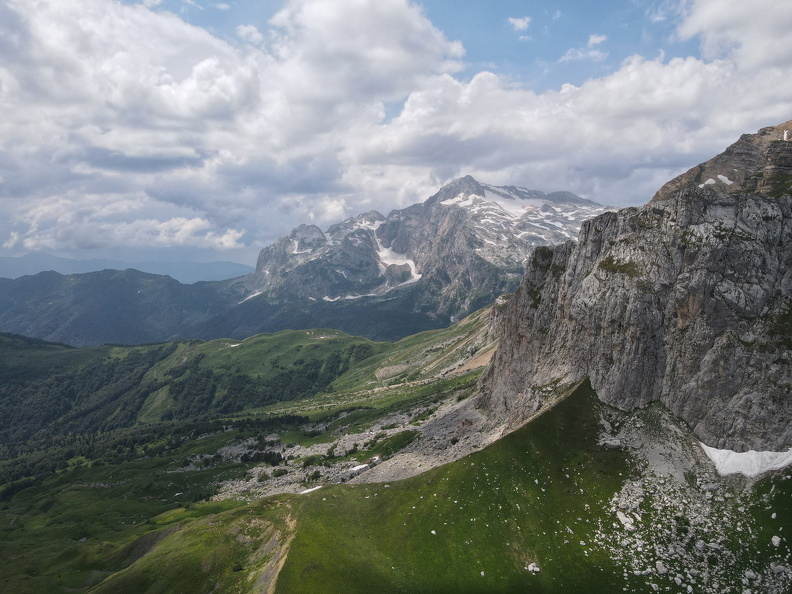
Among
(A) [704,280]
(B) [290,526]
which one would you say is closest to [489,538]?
(B) [290,526]

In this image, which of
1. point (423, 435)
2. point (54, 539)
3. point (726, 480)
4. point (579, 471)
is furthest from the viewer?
point (54, 539)

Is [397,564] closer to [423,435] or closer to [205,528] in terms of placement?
[205,528]

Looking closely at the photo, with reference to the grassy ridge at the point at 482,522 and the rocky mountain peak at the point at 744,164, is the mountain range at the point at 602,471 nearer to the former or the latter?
the grassy ridge at the point at 482,522

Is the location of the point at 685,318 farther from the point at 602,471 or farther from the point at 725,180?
the point at 725,180

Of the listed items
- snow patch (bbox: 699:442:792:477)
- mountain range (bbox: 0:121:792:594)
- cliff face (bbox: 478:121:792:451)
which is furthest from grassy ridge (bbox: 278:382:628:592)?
snow patch (bbox: 699:442:792:477)

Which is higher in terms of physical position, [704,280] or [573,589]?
[704,280]

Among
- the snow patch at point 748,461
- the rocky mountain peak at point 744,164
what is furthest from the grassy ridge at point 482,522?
the rocky mountain peak at point 744,164
